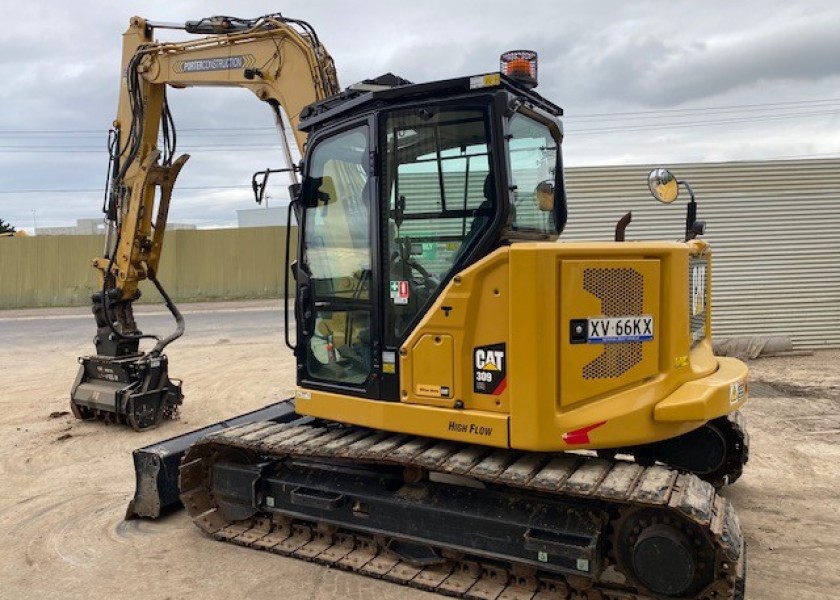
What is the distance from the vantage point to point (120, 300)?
26.3 ft

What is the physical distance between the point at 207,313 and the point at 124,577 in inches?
694

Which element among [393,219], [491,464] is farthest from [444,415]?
[393,219]

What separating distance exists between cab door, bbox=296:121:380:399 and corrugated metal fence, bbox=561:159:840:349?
289 inches

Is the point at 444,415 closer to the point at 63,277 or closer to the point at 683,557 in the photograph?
the point at 683,557

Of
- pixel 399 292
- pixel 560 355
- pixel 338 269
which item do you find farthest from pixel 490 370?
pixel 338 269

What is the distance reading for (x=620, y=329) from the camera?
3896 millimetres

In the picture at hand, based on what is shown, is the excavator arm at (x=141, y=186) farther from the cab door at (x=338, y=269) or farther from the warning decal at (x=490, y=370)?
the warning decal at (x=490, y=370)

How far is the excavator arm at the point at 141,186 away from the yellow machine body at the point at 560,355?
12.6 ft

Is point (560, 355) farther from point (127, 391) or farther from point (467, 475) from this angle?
point (127, 391)

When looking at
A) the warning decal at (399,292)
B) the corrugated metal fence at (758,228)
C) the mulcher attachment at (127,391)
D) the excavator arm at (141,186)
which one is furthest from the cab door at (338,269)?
the corrugated metal fence at (758,228)

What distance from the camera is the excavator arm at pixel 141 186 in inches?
274

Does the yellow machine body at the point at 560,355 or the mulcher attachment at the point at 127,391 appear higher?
the yellow machine body at the point at 560,355

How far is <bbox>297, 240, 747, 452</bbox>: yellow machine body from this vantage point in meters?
3.77

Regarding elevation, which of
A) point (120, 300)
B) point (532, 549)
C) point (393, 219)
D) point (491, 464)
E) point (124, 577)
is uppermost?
point (393, 219)
